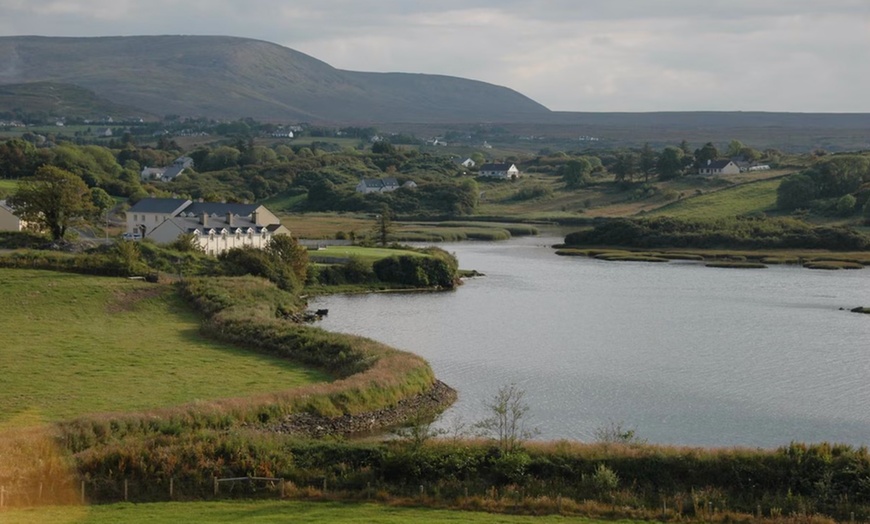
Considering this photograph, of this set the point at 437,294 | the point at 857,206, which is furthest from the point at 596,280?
the point at 857,206

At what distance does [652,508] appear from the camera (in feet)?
65.5

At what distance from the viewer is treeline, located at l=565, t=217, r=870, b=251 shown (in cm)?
8856

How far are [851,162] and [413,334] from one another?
79.0 m

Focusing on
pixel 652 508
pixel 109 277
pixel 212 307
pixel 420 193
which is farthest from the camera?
pixel 420 193

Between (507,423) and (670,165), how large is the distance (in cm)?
10972

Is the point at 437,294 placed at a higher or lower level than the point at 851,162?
lower

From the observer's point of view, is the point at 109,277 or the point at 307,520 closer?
the point at 307,520

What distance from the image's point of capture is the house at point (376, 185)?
436 feet

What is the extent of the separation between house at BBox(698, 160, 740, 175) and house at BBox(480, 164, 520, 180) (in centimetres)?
2879

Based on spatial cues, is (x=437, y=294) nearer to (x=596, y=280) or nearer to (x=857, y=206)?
(x=596, y=280)

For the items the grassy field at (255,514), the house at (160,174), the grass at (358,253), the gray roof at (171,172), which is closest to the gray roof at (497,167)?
the house at (160,174)

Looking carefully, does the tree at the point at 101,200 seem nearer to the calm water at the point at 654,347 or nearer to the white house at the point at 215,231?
the white house at the point at 215,231

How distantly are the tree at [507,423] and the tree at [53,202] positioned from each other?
125 feet

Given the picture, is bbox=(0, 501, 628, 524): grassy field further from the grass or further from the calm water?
the grass
